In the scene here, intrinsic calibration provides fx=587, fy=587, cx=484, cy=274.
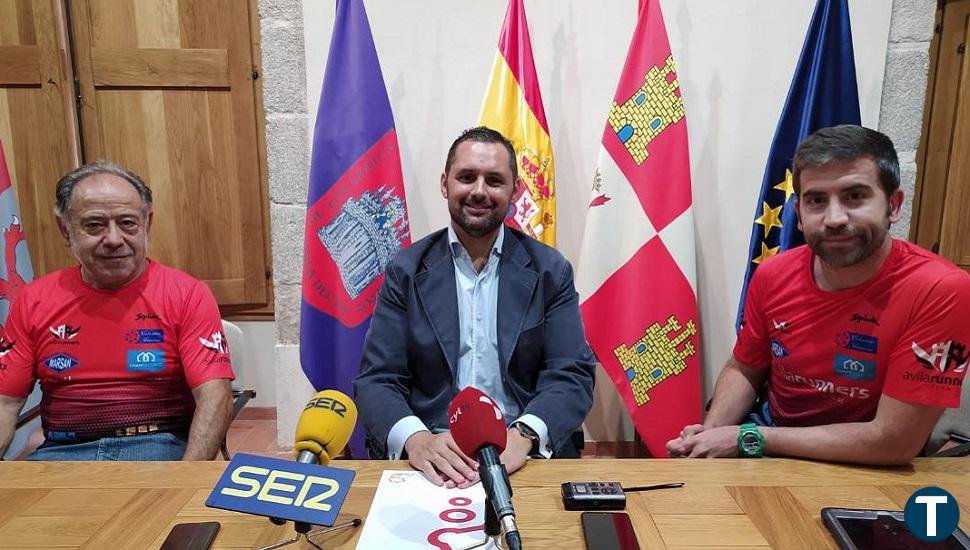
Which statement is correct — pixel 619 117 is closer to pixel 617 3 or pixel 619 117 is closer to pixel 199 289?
pixel 617 3

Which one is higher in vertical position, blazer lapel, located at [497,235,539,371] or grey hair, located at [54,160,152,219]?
grey hair, located at [54,160,152,219]

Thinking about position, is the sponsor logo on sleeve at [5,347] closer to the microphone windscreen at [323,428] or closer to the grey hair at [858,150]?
the microphone windscreen at [323,428]

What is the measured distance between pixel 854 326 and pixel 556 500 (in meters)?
0.84

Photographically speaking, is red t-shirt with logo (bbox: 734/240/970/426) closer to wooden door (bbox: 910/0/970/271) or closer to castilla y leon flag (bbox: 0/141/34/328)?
wooden door (bbox: 910/0/970/271)

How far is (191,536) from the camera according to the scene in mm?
900

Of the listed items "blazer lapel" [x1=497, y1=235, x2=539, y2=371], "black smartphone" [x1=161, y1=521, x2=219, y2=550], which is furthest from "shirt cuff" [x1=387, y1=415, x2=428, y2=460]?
"black smartphone" [x1=161, y1=521, x2=219, y2=550]

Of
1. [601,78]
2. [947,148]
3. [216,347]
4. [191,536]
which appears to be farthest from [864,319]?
[947,148]

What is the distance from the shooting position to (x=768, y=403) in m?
1.61

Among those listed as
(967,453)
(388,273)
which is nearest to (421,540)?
(388,273)

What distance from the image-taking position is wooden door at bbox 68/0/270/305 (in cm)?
291

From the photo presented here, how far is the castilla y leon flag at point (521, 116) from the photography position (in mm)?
2326

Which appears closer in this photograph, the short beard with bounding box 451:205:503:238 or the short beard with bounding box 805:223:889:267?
the short beard with bounding box 805:223:889:267

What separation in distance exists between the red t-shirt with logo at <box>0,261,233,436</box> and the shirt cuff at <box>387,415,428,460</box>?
58 centimetres

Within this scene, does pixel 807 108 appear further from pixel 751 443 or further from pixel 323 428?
pixel 323 428
